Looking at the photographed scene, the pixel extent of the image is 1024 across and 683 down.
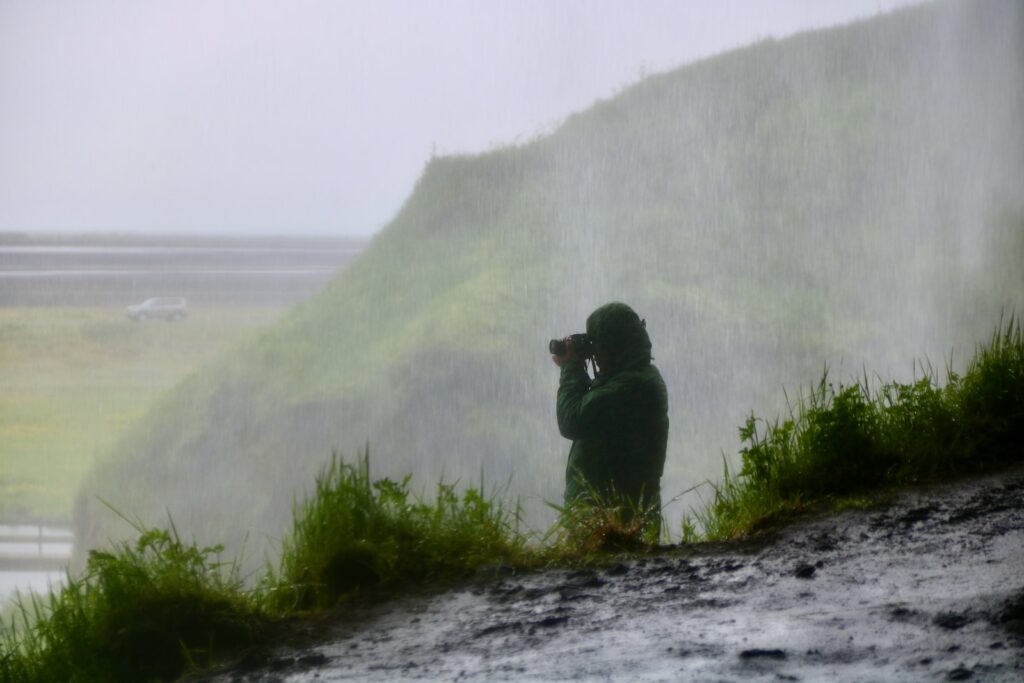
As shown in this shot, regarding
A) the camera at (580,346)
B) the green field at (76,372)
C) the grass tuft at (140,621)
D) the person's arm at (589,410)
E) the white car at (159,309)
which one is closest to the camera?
the grass tuft at (140,621)

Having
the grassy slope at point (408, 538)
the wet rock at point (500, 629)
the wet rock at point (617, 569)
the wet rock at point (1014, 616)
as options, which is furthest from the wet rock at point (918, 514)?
the wet rock at point (500, 629)

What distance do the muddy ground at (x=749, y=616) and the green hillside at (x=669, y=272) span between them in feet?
61.8

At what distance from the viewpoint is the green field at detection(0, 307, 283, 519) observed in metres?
53.8

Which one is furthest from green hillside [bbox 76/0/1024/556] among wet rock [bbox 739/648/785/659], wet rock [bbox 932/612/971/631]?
wet rock [bbox 739/648/785/659]

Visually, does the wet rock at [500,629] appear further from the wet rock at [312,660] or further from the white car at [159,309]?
the white car at [159,309]

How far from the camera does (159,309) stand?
56906mm

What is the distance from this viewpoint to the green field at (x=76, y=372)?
53.8 metres

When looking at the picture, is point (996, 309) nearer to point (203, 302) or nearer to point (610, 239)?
point (610, 239)

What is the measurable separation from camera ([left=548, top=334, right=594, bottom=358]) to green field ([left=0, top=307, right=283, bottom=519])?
4827cm

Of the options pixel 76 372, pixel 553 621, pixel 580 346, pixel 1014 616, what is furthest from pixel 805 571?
pixel 76 372

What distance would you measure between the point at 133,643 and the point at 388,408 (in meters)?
27.1

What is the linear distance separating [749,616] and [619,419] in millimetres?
1716

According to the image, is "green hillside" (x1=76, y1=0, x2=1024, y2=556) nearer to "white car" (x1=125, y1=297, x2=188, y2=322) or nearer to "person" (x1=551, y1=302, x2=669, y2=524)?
"person" (x1=551, y1=302, x2=669, y2=524)

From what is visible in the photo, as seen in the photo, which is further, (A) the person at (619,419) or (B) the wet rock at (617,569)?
(A) the person at (619,419)
